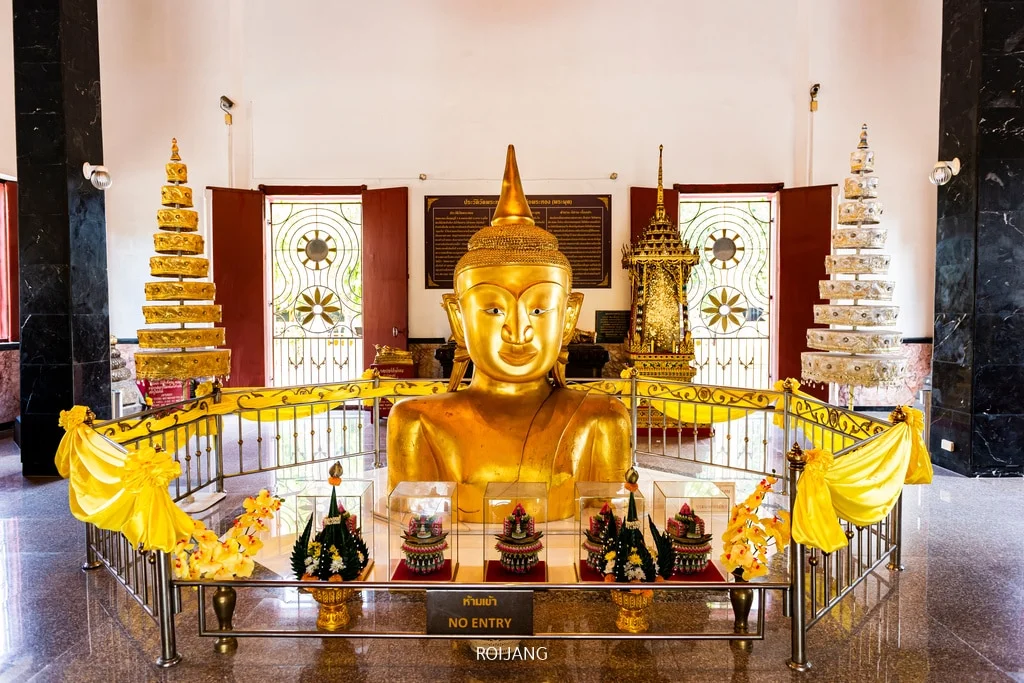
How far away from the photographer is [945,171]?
6012 millimetres

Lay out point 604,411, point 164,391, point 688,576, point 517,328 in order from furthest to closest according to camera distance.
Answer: point 164,391, point 604,411, point 517,328, point 688,576

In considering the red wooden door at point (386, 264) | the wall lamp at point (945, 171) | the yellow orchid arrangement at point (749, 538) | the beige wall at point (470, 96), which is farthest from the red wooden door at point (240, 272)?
the wall lamp at point (945, 171)

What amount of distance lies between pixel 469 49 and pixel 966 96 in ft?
19.4

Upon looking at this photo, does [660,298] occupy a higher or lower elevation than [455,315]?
higher

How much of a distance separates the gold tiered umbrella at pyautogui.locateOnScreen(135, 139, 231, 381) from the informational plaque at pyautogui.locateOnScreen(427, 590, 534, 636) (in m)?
4.83

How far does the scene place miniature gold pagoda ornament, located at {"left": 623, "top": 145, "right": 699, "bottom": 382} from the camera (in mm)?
7738

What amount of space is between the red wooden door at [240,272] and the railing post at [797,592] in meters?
7.76

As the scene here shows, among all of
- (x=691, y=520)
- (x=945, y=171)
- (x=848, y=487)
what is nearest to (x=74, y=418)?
(x=691, y=520)

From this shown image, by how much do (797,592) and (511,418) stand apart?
1879 mm

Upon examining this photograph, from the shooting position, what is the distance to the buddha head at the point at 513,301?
388 cm

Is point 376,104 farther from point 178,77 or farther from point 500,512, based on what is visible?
point 500,512

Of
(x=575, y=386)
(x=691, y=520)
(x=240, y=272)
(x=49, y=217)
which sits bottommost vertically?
(x=691, y=520)

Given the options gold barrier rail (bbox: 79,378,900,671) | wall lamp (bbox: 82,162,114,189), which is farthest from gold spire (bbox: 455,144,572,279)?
wall lamp (bbox: 82,162,114,189)

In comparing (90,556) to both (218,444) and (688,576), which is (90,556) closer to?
(218,444)
